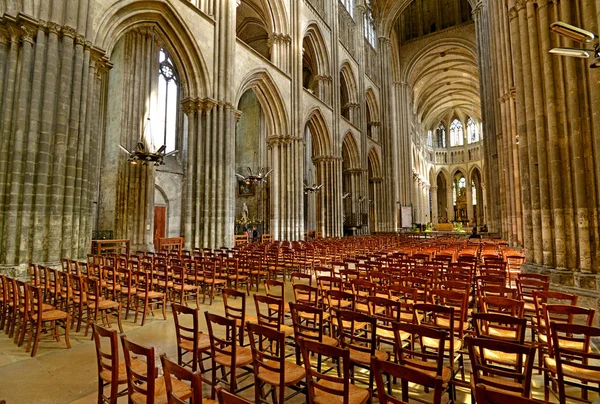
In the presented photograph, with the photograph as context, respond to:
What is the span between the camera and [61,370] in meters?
3.60

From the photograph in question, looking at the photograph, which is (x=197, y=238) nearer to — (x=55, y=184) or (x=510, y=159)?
(x=55, y=184)

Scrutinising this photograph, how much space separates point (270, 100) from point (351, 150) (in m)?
11.1

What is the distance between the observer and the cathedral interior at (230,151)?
528 centimetres

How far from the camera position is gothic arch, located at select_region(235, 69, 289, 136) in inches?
688

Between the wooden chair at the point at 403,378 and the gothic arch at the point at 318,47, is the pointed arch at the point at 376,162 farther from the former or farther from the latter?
the wooden chair at the point at 403,378

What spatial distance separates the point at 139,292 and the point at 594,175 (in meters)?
8.76

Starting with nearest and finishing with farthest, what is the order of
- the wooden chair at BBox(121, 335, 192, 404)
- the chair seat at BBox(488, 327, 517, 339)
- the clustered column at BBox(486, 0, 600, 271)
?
the wooden chair at BBox(121, 335, 192, 404) < the chair seat at BBox(488, 327, 517, 339) < the clustered column at BBox(486, 0, 600, 271)

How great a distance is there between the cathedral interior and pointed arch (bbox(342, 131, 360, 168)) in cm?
14

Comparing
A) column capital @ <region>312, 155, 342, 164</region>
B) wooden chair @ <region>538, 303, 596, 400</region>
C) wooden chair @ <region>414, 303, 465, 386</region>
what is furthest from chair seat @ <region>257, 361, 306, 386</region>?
column capital @ <region>312, 155, 342, 164</region>

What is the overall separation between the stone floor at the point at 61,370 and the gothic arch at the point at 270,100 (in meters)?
14.5

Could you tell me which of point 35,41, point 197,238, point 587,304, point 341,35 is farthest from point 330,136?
point 587,304

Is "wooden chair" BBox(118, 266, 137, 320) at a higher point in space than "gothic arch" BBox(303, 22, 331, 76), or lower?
lower

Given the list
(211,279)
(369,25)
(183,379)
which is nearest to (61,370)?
Answer: (183,379)

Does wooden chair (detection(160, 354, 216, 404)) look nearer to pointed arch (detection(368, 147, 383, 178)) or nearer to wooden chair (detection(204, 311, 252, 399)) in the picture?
wooden chair (detection(204, 311, 252, 399))
